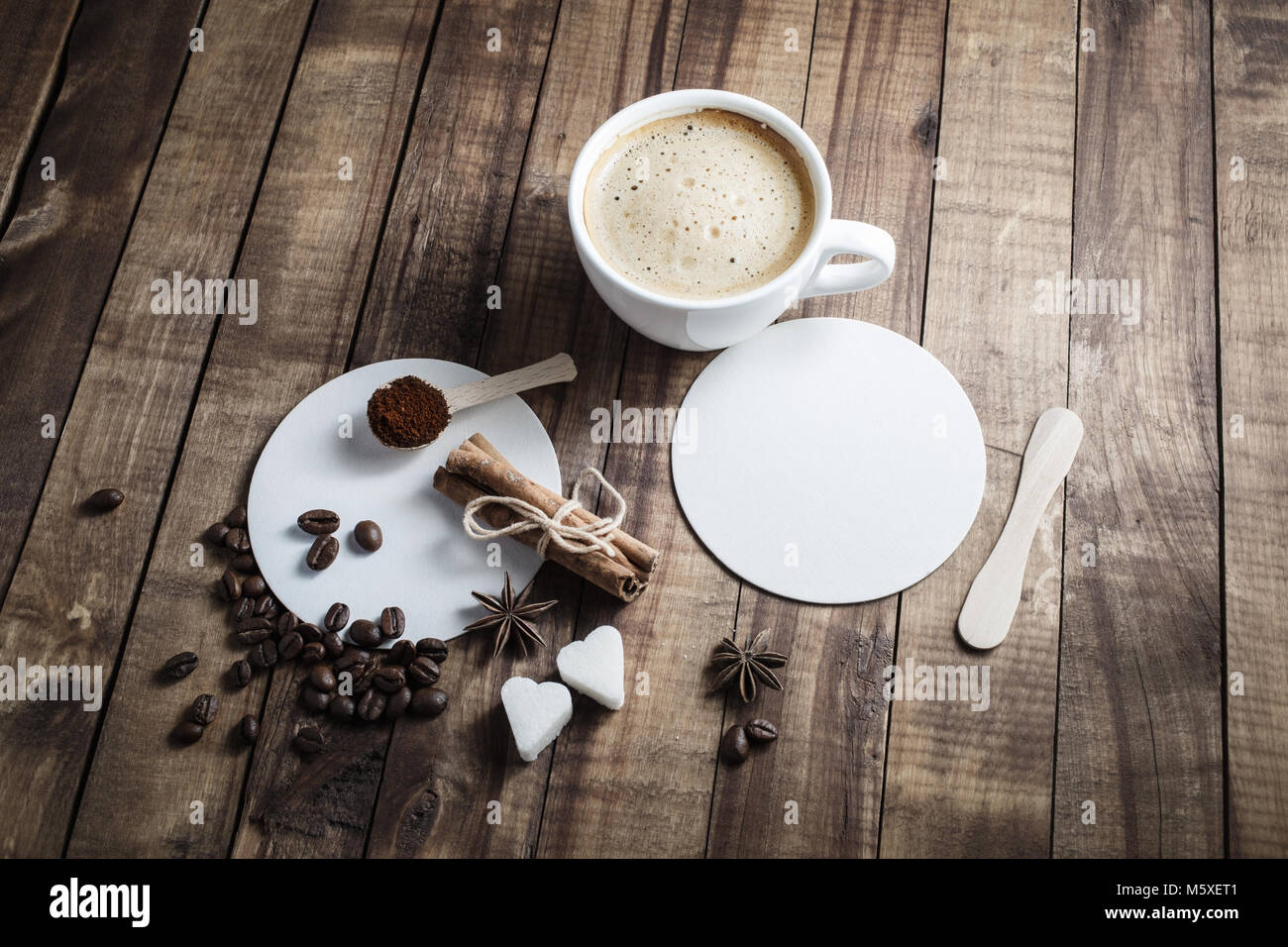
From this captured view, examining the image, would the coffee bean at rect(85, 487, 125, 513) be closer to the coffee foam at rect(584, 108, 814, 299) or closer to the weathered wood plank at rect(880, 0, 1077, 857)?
the coffee foam at rect(584, 108, 814, 299)

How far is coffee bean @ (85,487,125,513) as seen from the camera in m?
1.28

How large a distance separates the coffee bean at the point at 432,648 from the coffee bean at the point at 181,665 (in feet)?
0.96

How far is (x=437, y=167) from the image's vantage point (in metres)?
1.44

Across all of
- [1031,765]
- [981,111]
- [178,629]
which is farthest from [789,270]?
[178,629]

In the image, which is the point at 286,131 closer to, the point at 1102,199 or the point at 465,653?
the point at 465,653

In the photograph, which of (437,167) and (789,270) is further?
(437,167)

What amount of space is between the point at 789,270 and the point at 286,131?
2.80ft

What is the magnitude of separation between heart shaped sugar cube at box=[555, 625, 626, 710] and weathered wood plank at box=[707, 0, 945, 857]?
0.50 feet

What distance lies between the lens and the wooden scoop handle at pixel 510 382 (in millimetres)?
1296

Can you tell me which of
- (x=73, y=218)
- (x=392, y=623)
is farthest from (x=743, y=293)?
(x=73, y=218)

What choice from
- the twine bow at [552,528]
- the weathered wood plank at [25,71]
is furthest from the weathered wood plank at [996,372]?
the weathered wood plank at [25,71]

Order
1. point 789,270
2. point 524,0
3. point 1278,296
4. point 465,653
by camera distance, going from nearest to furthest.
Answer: point 789,270 < point 465,653 < point 1278,296 < point 524,0

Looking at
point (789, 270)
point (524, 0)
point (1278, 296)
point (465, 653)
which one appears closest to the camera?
point (789, 270)

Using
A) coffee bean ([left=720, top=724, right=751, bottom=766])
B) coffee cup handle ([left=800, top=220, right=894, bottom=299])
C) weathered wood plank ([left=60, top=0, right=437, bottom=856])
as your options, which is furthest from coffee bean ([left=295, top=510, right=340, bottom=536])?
coffee cup handle ([left=800, top=220, right=894, bottom=299])
